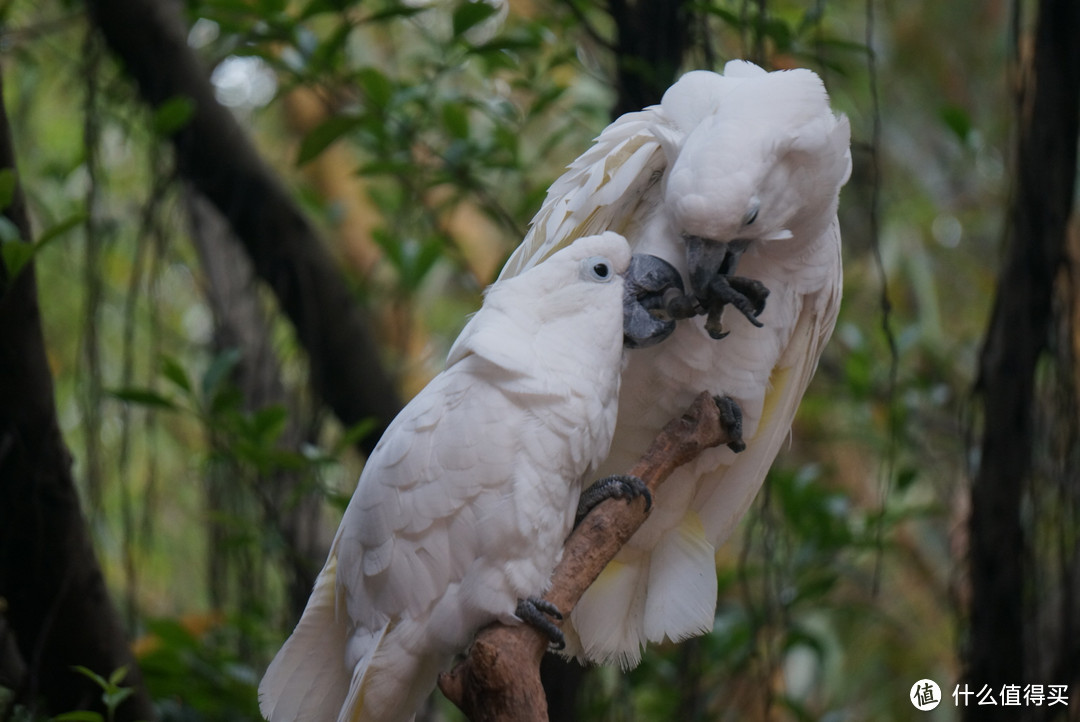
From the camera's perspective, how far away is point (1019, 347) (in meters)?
2.16

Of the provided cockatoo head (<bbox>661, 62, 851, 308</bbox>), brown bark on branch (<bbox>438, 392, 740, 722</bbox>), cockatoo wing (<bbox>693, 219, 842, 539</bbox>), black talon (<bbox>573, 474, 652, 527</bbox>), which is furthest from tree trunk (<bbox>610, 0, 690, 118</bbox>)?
black talon (<bbox>573, 474, 652, 527</bbox>)

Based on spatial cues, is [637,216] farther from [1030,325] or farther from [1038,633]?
[1038,633]

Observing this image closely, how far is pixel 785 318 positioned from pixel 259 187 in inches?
56.9

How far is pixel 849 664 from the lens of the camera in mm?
4285

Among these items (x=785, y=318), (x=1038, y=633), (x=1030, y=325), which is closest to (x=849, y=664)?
(x=1038, y=633)

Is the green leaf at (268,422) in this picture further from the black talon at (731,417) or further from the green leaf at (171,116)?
the black talon at (731,417)

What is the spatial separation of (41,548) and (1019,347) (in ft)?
6.65

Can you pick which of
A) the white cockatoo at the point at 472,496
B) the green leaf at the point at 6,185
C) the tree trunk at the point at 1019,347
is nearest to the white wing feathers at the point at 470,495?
the white cockatoo at the point at 472,496

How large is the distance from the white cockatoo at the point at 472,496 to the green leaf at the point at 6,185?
2.48 feet

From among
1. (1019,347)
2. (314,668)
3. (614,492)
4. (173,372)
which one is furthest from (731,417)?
(173,372)

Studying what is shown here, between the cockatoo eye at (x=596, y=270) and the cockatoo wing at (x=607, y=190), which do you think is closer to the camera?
the cockatoo eye at (x=596, y=270)

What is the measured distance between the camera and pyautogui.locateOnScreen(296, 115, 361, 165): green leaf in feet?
7.14

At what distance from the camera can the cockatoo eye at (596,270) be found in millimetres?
1411

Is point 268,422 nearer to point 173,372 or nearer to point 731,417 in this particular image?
point 173,372
